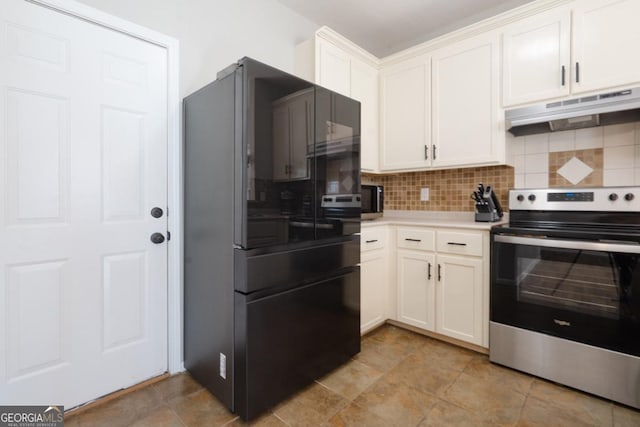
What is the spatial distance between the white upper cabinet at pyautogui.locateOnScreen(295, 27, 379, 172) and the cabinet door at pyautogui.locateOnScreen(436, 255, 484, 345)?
3.63 feet

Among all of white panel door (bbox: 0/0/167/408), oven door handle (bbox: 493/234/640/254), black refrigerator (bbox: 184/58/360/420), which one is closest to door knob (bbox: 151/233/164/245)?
white panel door (bbox: 0/0/167/408)

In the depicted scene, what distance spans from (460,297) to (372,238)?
2.48ft

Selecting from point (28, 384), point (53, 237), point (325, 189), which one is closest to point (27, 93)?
point (53, 237)

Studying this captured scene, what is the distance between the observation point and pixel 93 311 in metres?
1.60

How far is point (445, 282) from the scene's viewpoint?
2.26m

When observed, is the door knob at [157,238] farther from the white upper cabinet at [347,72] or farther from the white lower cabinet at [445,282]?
the white lower cabinet at [445,282]

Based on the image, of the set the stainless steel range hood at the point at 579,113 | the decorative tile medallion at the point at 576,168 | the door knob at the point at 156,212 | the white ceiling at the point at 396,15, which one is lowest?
the door knob at the point at 156,212

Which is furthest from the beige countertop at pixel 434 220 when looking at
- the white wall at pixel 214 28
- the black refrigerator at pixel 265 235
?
the white wall at pixel 214 28

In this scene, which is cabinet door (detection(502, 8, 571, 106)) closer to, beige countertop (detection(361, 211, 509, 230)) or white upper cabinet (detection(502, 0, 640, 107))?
white upper cabinet (detection(502, 0, 640, 107))

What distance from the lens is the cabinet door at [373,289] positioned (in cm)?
232

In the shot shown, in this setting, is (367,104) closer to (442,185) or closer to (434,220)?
(442,185)

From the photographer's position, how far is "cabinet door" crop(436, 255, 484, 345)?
2.12 metres

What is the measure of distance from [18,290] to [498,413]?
2.40 metres

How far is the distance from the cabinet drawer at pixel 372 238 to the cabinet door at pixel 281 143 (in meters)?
0.97
